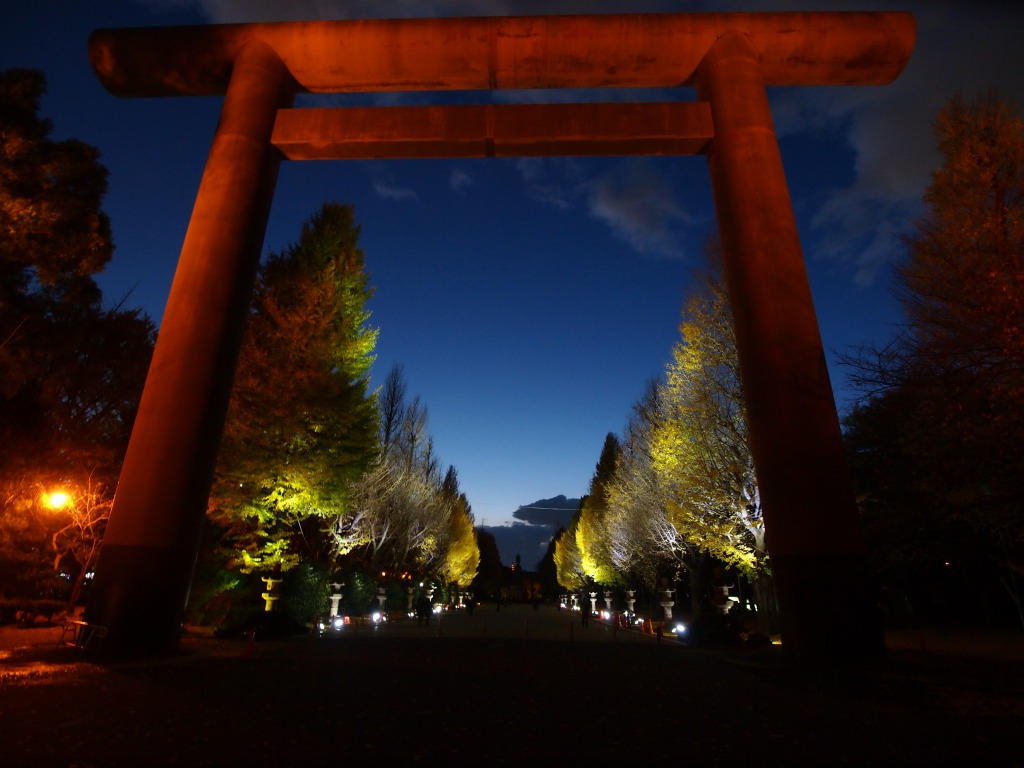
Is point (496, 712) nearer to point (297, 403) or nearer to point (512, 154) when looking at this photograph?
point (512, 154)

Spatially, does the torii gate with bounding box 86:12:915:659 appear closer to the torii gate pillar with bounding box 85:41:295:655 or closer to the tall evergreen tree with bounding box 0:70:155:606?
the torii gate pillar with bounding box 85:41:295:655

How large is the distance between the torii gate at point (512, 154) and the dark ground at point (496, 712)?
139 centimetres

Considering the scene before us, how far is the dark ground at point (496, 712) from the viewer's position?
182 inches

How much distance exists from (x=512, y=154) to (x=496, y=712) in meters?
10.4

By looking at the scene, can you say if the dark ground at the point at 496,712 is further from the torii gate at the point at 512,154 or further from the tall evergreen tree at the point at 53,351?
the tall evergreen tree at the point at 53,351

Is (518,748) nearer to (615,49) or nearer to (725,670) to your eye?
(725,670)

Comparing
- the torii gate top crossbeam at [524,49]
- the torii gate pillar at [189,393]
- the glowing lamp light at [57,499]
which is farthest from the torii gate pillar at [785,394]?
the glowing lamp light at [57,499]

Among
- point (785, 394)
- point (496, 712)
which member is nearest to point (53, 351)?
point (496, 712)

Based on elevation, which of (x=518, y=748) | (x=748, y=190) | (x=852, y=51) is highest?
(x=852, y=51)

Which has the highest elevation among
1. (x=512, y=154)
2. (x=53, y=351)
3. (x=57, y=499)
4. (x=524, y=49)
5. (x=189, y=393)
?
(x=524, y=49)

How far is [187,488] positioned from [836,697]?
9819mm

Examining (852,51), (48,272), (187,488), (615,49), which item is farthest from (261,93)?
(852,51)

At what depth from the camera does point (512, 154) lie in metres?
12.4

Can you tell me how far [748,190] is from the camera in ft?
35.0
